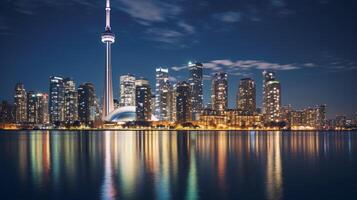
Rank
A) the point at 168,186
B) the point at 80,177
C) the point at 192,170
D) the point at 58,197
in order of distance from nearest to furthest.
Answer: the point at 58,197
the point at 168,186
the point at 80,177
the point at 192,170

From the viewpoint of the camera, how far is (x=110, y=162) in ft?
171

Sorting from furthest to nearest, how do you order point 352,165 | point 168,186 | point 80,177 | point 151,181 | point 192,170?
point 352,165
point 192,170
point 80,177
point 151,181
point 168,186

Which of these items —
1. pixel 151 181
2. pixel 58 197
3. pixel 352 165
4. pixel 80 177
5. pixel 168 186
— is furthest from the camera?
pixel 352 165

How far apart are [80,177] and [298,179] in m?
19.4

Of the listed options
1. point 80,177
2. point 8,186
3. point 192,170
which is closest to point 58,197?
point 8,186

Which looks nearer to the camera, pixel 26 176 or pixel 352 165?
pixel 26 176

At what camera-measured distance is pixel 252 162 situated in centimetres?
5119

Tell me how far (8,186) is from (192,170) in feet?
57.3

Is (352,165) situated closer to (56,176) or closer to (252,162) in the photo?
(252,162)

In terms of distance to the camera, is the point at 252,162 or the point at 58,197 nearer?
the point at 58,197

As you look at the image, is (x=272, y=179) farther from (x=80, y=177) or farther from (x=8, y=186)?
(x=8, y=186)

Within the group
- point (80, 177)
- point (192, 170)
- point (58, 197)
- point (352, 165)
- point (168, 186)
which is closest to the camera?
point (58, 197)

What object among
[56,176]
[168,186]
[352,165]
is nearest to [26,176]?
[56,176]

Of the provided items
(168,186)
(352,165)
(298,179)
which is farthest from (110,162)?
(352,165)
